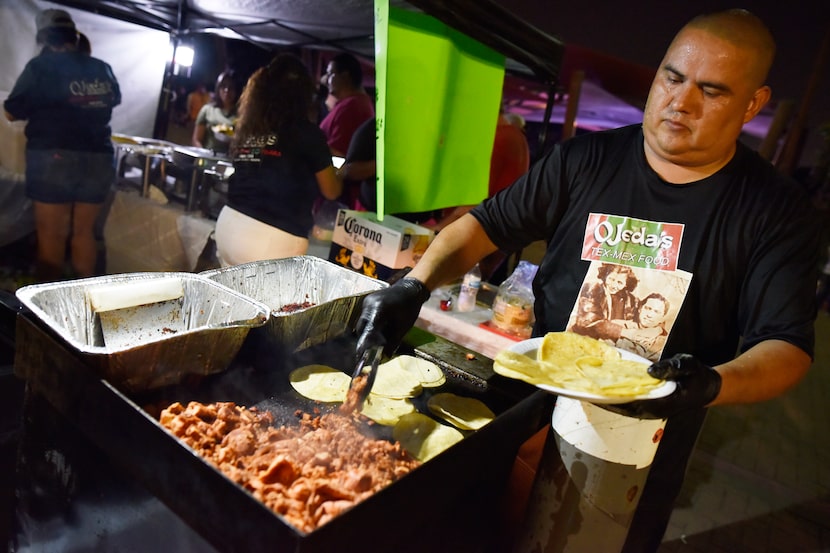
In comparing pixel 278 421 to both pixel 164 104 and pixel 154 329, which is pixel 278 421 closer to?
pixel 154 329

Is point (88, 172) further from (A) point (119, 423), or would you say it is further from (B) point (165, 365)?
(A) point (119, 423)

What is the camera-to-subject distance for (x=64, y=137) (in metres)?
4.14

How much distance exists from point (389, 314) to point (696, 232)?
1034mm

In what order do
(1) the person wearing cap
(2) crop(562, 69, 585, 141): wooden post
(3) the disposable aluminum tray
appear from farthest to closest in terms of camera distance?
(2) crop(562, 69, 585, 141): wooden post < (1) the person wearing cap < (3) the disposable aluminum tray

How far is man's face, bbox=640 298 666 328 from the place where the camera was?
1.67 metres

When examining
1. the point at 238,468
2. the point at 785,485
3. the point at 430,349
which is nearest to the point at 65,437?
the point at 238,468

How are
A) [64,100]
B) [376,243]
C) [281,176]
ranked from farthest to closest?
[64,100], [281,176], [376,243]

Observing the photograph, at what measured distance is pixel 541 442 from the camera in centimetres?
202

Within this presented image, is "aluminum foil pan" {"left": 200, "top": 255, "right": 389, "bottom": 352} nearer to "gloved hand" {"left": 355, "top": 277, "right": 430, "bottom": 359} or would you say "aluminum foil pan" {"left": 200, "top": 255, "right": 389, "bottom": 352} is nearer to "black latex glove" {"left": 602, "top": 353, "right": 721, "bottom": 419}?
"gloved hand" {"left": 355, "top": 277, "right": 430, "bottom": 359}

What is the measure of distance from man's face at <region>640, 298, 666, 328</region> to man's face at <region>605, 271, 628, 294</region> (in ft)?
0.31

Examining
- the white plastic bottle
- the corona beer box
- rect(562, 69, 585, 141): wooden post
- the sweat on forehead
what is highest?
rect(562, 69, 585, 141): wooden post

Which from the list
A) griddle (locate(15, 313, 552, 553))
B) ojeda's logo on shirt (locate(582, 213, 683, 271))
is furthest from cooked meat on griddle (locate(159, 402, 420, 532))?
ojeda's logo on shirt (locate(582, 213, 683, 271))

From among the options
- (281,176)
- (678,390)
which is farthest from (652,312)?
(281,176)

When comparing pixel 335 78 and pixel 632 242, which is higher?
pixel 335 78
